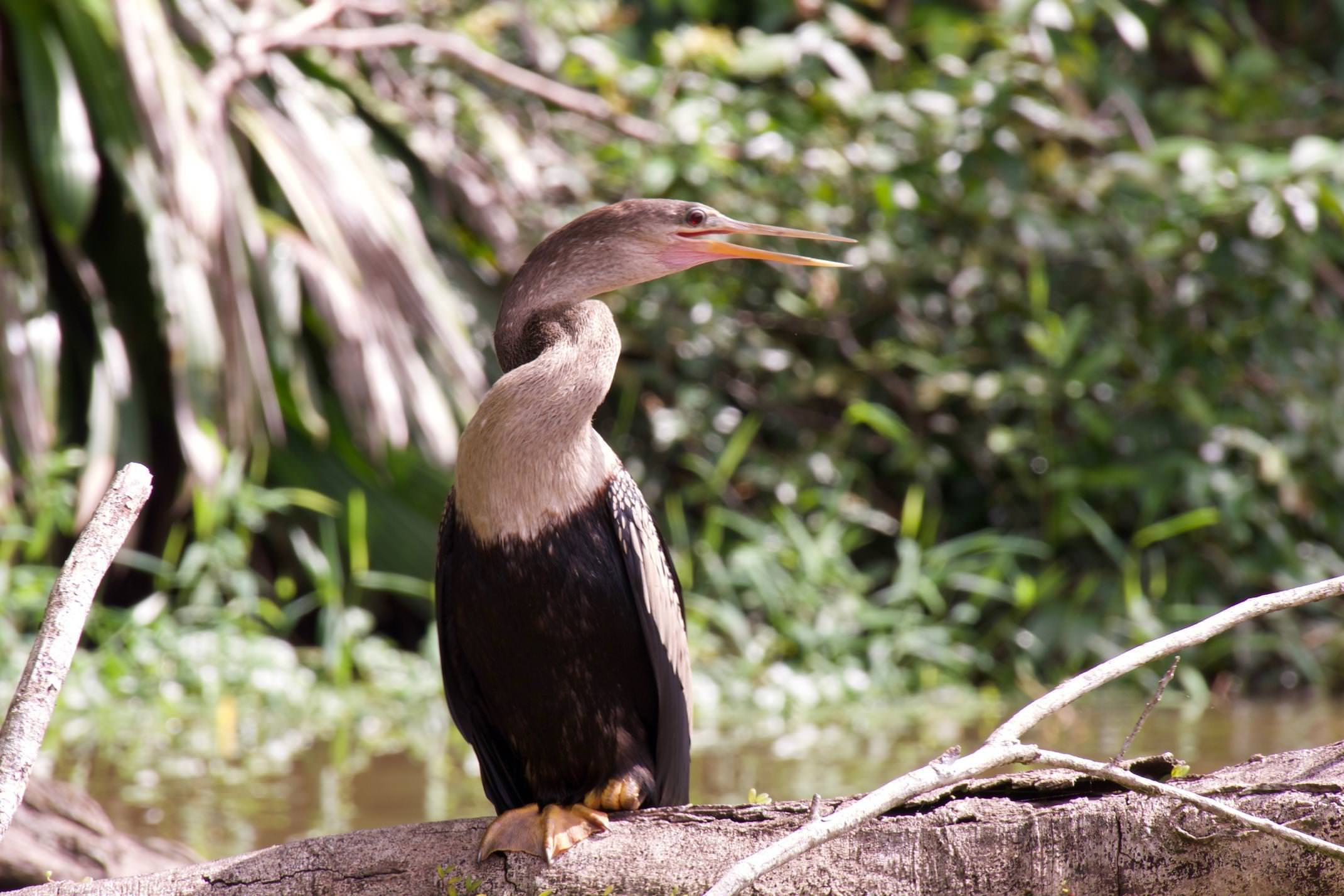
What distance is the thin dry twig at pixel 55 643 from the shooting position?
1.59 meters

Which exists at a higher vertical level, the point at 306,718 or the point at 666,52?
the point at 666,52

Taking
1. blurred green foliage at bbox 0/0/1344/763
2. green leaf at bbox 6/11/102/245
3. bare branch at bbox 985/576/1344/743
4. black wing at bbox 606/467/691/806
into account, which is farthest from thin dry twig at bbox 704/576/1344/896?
green leaf at bbox 6/11/102/245

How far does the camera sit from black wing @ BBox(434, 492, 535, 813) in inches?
89.8

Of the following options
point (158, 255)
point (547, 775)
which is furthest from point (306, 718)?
point (547, 775)

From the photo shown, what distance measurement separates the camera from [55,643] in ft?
5.29

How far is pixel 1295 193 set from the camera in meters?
5.08

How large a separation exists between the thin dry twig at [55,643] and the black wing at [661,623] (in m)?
0.77

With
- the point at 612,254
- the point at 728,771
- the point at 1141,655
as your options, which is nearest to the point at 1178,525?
the point at 728,771

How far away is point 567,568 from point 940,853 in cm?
71

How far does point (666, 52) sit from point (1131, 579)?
2.82 metres

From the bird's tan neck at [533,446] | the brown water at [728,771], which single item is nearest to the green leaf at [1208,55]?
the brown water at [728,771]

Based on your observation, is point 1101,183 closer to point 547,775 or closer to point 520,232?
point 520,232

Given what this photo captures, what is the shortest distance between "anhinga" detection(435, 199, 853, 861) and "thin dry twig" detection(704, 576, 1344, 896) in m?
0.49

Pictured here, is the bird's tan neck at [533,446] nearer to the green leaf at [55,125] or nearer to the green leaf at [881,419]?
the green leaf at [55,125]
